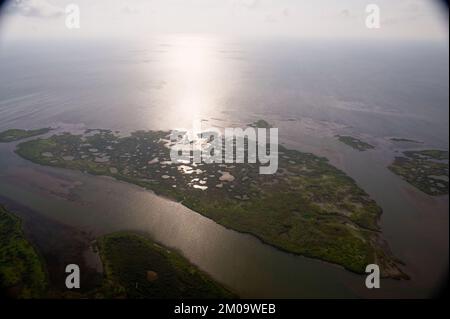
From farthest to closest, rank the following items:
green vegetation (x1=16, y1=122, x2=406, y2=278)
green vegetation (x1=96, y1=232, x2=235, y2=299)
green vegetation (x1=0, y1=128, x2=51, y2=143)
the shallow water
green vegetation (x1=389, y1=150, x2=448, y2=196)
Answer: green vegetation (x1=0, y1=128, x2=51, y2=143), green vegetation (x1=389, y1=150, x2=448, y2=196), green vegetation (x1=16, y1=122, x2=406, y2=278), the shallow water, green vegetation (x1=96, y1=232, x2=235, y2=299)

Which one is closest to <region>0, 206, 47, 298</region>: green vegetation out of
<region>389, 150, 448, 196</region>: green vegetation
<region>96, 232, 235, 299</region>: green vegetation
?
<region>96, 232, 235, 299</region>: green vegetation

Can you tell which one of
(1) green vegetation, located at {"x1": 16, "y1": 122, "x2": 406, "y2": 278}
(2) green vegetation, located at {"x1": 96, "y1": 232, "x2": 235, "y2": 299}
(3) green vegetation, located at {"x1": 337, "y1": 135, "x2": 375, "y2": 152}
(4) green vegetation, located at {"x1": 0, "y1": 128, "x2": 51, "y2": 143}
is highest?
(4) green vegetation, located at {"x1": 0, "y1": 128, "x2": 51, "y2": 143}

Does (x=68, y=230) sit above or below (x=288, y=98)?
below

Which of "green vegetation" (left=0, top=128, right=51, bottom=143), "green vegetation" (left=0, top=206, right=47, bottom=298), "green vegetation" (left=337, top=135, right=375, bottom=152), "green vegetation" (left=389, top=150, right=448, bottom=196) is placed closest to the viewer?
"green vegetation" (left=0, top=206, right=47, bottom=298)

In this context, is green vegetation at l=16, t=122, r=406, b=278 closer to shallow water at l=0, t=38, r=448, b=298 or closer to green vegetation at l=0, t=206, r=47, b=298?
shallow water at l=0, t=38, r=448, b=298

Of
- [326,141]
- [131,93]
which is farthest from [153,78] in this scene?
[326,141]

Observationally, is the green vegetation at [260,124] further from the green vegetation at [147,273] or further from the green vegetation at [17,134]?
the green vegetation at [17,134]
